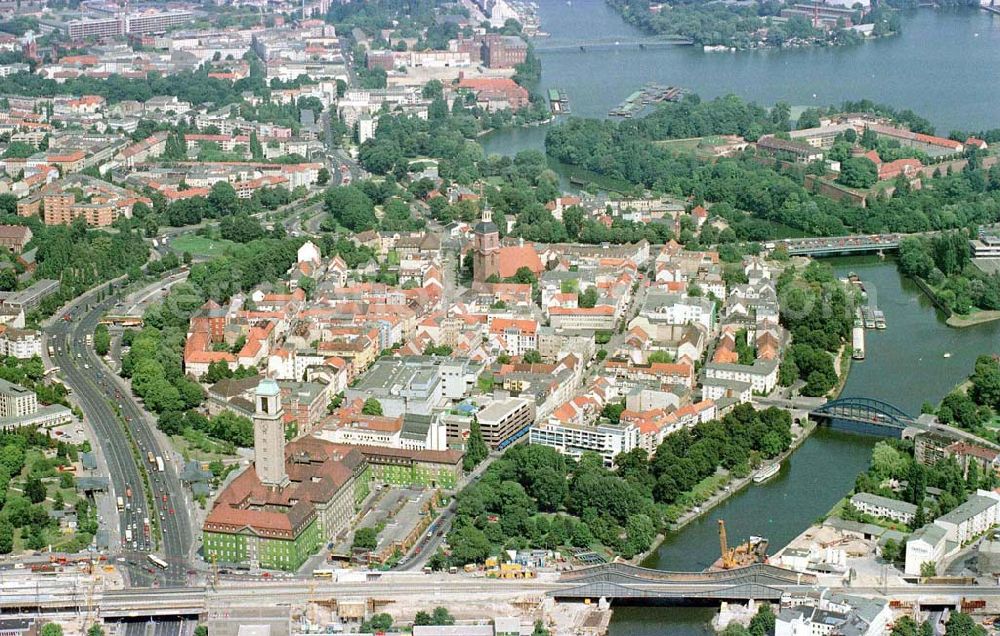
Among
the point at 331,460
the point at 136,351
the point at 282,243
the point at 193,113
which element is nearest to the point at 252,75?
the point at 193,113

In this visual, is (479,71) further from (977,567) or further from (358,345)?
(977,567)

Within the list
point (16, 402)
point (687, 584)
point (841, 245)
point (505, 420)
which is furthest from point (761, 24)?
point (687, 584)

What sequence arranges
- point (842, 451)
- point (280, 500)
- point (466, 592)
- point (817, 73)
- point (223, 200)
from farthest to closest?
point (817, 73)
point (223, 200)
point (842, 451)
point (280, 500)
point (466, 592)

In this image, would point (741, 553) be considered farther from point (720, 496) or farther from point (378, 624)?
point (378, 624)

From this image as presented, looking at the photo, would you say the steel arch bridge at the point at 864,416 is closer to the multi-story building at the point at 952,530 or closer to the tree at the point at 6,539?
the multi-story building at the point at 952,530

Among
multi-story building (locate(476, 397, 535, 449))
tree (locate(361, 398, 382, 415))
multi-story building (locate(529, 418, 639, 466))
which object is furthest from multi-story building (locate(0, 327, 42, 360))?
multi-story building (locate(529, 418, 639, 466))

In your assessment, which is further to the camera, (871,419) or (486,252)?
(486,252)

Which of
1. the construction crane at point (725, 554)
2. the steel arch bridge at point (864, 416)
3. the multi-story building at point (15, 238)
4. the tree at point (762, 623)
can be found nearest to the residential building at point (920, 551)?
the construction crane at point (725, 554)
